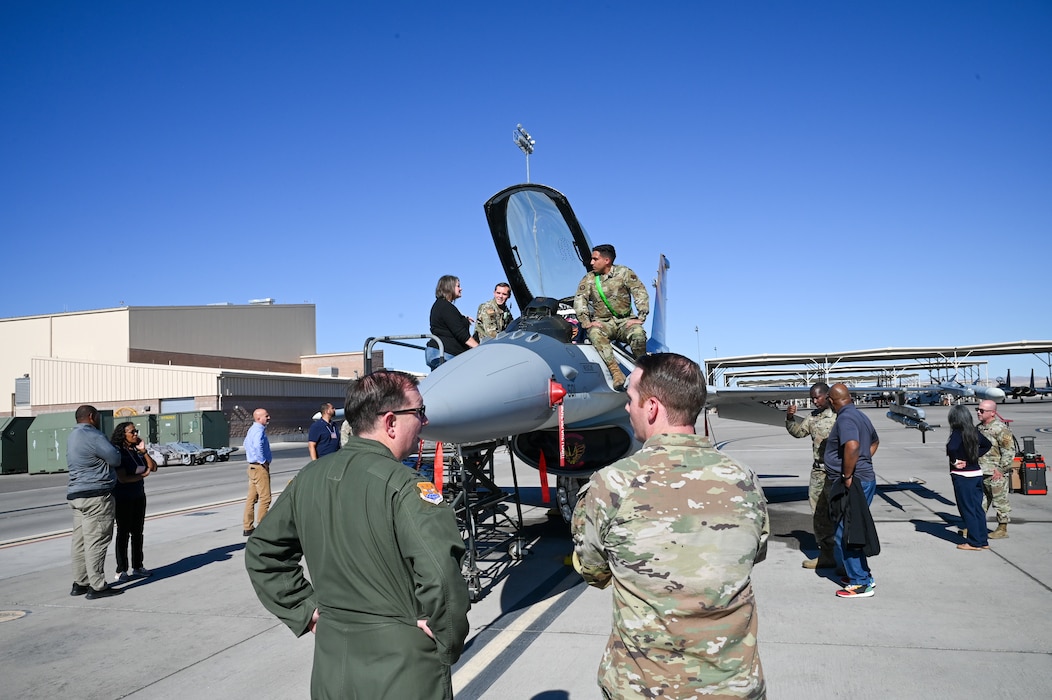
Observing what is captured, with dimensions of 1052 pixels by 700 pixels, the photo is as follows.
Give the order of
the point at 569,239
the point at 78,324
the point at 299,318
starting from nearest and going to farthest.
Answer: the point at 569,239 < the point at 78,324 < the point at 299,318

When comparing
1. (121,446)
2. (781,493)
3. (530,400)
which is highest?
(530,400)

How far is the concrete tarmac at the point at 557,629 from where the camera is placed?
4191mm

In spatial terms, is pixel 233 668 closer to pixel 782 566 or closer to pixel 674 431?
pixel 674 431

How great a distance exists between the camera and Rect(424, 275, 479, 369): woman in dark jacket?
6977mm

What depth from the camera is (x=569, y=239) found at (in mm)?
8000

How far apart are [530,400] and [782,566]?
3.78 metres

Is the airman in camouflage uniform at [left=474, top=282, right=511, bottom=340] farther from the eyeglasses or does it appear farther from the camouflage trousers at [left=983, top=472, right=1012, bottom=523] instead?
the camouflage trousers at [left=983, top=472, right=1012, bottom=523]

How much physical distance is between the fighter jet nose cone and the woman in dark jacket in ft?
5.12

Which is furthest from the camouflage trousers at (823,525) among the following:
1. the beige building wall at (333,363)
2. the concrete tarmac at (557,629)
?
the beige building wall at (333,363)

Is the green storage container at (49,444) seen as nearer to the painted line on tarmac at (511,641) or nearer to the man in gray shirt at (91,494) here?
the man in gray shirt at (91,494)

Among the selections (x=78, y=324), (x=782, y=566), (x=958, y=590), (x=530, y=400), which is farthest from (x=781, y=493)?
(x=78, y=324)

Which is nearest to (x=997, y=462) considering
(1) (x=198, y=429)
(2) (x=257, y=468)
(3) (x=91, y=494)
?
(2) (x=257, y=468)

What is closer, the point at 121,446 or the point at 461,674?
the point at 461,674

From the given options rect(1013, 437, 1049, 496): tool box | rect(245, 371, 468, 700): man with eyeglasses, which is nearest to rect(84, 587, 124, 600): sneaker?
rect(245, 371, 468, 700): man with eyeglasses
